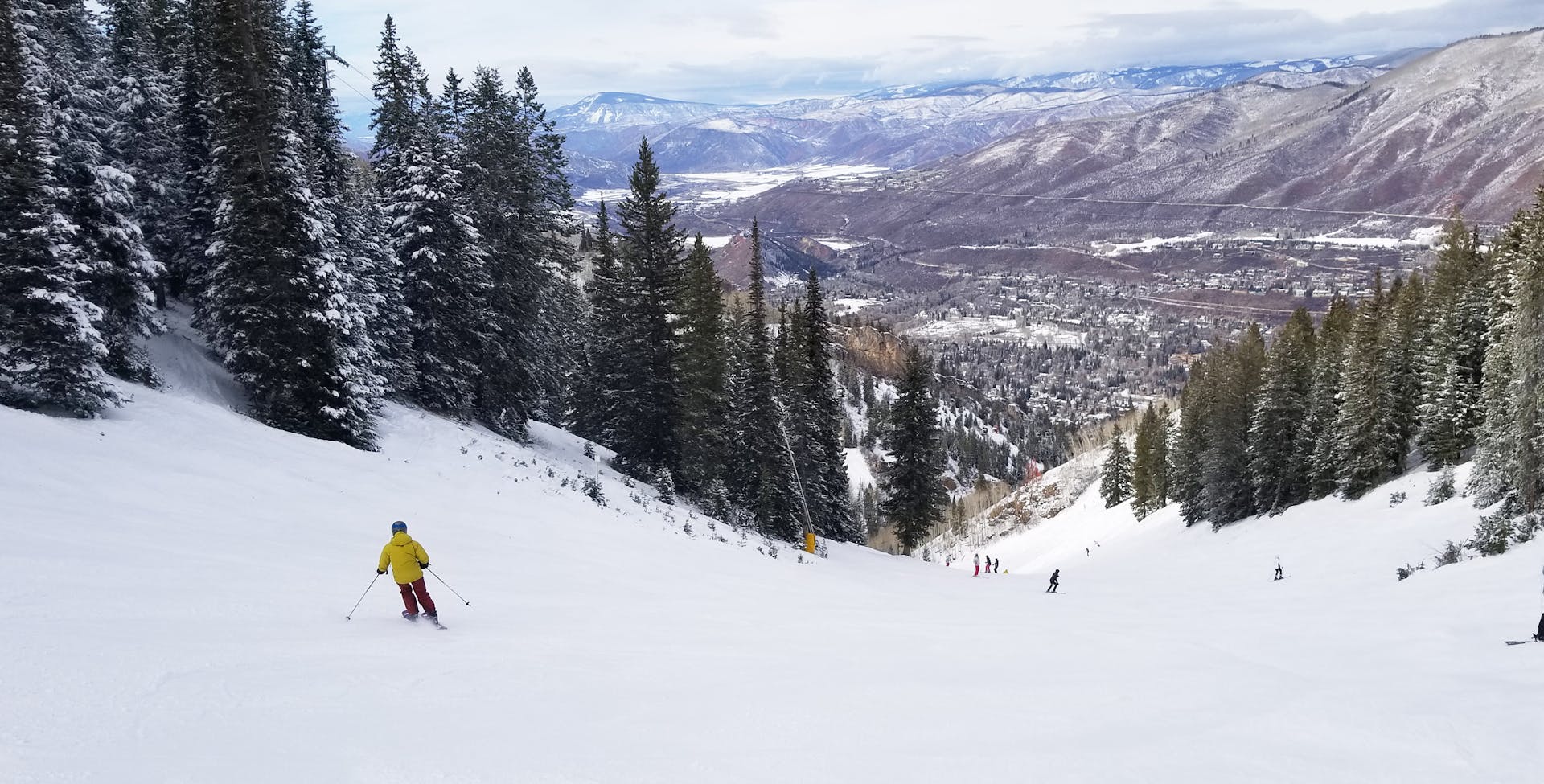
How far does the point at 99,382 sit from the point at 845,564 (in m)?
21.2

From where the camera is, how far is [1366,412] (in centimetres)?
3709

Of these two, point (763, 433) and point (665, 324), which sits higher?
point (665, 324)

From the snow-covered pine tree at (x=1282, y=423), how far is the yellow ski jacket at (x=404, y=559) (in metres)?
46.0

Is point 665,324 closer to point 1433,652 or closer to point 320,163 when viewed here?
point 320,163

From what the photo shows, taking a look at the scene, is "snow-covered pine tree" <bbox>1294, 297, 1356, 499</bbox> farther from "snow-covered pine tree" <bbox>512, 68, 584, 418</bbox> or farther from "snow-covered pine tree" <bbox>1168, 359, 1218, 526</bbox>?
"snow-covered pine tree" <bbox>512, 68, 584, 418</bbox>

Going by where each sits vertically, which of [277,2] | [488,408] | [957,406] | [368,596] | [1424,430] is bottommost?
[957,406]

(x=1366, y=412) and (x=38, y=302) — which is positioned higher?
(x=38, y=302)

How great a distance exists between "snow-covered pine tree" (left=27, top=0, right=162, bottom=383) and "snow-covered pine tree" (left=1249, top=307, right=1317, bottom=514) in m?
49.7

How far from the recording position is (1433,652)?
11844mm

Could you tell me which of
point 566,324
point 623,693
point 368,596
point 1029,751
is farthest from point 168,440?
point 566,324

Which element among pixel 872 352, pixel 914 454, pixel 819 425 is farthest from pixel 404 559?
pixel 872 352

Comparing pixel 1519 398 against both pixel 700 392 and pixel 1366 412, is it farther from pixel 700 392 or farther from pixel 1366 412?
pixel 700 392

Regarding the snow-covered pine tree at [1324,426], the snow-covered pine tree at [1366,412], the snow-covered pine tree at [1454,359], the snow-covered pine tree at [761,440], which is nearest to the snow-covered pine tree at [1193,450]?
the snow-covered pine tree at [1324,426]

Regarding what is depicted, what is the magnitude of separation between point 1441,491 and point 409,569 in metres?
36.0
